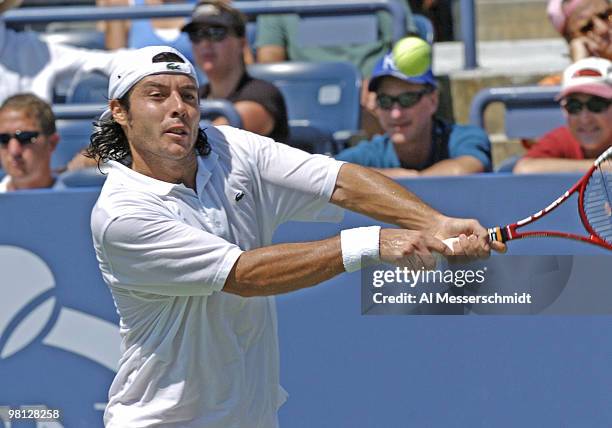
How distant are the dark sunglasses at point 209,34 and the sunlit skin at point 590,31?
1.76 meters

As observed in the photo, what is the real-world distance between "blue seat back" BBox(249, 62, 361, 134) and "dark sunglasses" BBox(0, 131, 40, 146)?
1403 mm

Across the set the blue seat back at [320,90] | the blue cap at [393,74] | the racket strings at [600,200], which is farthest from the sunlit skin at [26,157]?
the racket strings at [600,200]

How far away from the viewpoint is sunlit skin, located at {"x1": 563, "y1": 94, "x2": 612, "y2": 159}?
5133 millimetres

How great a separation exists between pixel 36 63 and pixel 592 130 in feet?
10.2

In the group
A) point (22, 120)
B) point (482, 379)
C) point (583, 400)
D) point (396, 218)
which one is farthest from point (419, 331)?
point (22, 120)

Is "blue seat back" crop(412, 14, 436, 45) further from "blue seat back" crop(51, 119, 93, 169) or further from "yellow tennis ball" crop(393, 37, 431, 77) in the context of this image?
"blue seat back" crop(51, 119, 93, 169)

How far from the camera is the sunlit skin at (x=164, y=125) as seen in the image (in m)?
3.54

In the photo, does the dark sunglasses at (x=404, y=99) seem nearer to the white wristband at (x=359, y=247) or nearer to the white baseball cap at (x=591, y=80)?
the white baseball cap at (x=591, y=80)

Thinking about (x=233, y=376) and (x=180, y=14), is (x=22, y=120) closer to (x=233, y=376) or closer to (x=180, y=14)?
(x=180, y=14)

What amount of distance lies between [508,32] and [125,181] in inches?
213

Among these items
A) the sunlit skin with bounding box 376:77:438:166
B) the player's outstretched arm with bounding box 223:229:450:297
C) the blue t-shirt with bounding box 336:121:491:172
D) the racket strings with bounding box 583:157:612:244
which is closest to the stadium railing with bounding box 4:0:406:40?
the sunlit skin with bounding box 376:77:438:166

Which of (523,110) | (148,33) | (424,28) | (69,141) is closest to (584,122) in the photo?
(523,110)

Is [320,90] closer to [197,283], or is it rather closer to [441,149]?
[441,149]

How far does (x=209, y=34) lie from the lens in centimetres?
616
